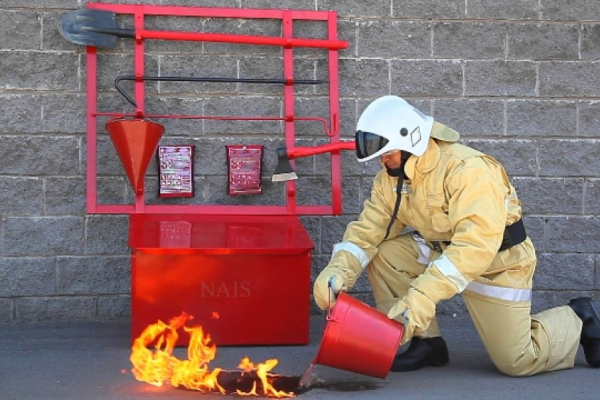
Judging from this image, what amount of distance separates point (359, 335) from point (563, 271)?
2445 millimetres

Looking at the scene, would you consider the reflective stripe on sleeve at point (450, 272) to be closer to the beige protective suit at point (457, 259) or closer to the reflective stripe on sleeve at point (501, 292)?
the beige protective suit at point (457, 259)

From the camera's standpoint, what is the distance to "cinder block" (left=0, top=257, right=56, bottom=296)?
5727 mm

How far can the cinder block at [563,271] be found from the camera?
6133 millimetres

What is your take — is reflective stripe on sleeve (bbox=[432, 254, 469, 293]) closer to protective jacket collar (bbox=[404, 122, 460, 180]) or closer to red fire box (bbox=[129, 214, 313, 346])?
protective jacket collar (bbox=[404, 122, 460, 180])

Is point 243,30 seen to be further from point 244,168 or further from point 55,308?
point 55,308

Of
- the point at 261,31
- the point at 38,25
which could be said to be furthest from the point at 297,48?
the point at 38,25

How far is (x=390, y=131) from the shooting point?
4340 mm

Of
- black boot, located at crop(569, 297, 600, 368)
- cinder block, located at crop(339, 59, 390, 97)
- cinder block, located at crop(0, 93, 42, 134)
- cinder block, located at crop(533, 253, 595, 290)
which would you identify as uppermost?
cinder block, located at crop(339, 59, 390, 97)

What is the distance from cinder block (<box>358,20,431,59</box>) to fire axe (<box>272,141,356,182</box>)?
765 mm

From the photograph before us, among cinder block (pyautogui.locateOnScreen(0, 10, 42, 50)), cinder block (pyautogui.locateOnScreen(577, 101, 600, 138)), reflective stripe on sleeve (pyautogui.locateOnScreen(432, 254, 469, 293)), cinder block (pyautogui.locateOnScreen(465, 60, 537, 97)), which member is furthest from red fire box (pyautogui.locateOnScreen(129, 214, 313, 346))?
cinder block (pyautogui.locateOnScreen(577, 101, 600, 138))

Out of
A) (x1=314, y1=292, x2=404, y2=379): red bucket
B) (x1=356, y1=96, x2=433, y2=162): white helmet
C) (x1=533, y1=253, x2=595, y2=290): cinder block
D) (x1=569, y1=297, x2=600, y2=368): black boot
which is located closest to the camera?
(x1=314, y1=292, x2=404, y2=379): red bucket

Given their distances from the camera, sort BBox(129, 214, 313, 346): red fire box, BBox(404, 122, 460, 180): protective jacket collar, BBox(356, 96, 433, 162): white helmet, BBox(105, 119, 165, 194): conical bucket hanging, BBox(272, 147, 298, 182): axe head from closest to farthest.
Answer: BBox(356, 96, 433, 162): white helmet → BBox(404, 122, 460, 180): protective jacket collar → BBox(129, 214, 313, 346): red fire box → BBox(105, 119, 165, 194): conical bucket hanging → BBox(272, 147, 298, 182): axe head

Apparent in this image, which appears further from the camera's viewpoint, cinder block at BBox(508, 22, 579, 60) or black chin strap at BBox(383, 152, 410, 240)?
→ cinder block at BBox(508, 22, 579, 60)

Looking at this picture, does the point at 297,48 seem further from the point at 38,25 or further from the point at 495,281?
the point at 495,281
